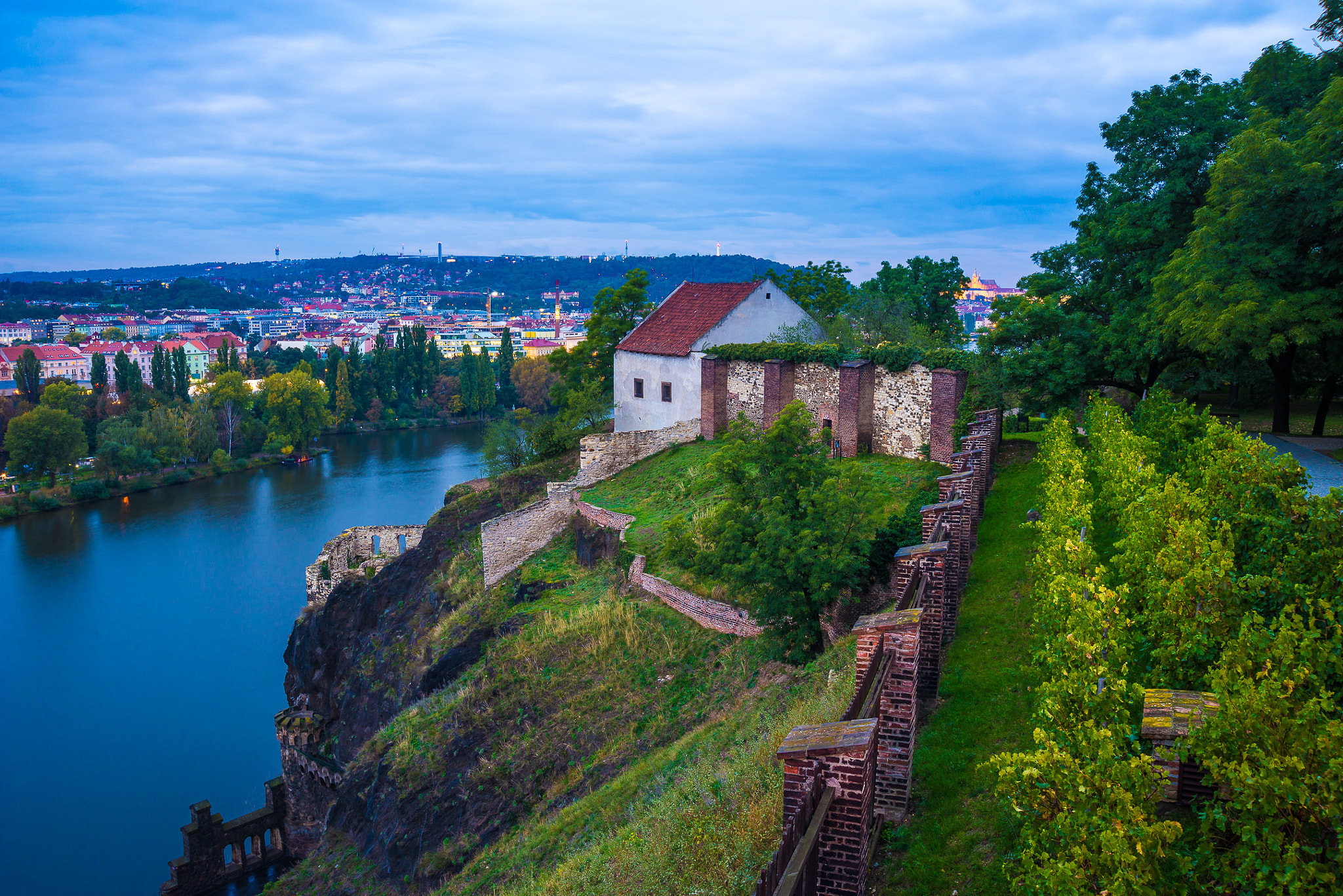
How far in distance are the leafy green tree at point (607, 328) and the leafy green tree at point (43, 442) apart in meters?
53.5

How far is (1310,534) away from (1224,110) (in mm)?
19577

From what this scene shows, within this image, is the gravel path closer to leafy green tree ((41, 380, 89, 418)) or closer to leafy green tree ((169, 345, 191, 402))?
leafy green tree ((41, 380, 89, 418))

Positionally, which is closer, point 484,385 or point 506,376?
point 484,385

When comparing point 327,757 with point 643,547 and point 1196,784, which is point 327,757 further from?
point 1196,784

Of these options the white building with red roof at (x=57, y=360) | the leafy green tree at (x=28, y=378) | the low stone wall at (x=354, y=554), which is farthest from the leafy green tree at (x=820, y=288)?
the white building with red roof at (x=57, y=360)

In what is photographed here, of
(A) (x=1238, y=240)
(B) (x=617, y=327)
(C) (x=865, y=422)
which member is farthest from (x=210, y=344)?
(A) (x=1238, y=240)

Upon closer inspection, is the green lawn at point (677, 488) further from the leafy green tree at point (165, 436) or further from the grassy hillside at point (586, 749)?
the leafy green tree at point (165, 436)

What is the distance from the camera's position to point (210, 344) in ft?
516

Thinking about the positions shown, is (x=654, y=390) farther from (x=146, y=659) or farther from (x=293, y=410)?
(x=293, y=410)

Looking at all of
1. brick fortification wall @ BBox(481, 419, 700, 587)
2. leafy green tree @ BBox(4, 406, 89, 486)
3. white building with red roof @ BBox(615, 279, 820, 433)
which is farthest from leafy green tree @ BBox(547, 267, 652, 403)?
leafy green tree @ BBox(4, 406, 89, 486)

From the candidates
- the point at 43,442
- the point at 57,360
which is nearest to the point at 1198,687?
the point at 43,442

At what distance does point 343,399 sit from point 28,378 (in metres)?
29.9

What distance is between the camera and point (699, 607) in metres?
18.6

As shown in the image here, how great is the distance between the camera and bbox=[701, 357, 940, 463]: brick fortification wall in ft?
84.3
